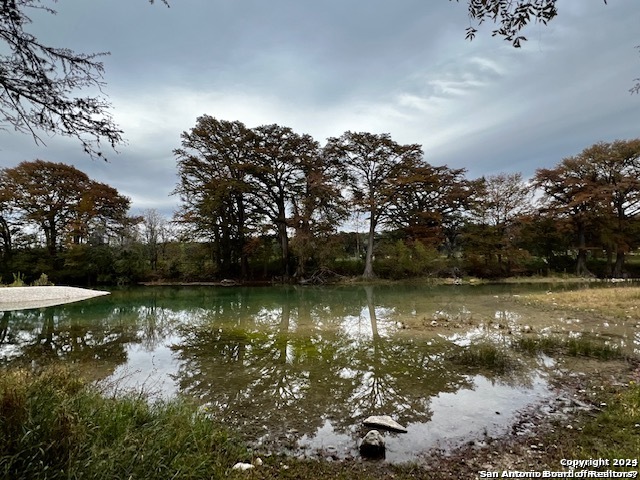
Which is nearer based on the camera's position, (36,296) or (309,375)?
(309,375)

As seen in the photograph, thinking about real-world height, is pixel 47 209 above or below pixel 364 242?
above

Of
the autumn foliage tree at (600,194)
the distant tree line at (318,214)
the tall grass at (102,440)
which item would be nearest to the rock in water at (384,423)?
the tall grass at (102,440)

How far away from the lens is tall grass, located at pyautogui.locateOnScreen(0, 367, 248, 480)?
6.57 feet

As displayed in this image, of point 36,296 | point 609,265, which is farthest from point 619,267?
point 36,296

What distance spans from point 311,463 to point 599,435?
2522mm

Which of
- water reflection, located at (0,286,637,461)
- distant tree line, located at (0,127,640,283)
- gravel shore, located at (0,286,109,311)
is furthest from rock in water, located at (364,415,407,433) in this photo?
distant tree line, located at (0,127,640,283)

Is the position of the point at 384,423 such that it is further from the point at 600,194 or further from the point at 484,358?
the point at 600,194

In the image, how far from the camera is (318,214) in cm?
2739

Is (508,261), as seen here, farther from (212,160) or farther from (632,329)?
(212,160)

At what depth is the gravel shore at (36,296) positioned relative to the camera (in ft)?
51.5

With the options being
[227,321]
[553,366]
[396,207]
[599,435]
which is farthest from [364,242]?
[599,435]

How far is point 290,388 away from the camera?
4.92 meters

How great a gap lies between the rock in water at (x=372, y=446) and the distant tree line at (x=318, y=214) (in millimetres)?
23046

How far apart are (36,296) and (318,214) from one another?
17726 millimetres
